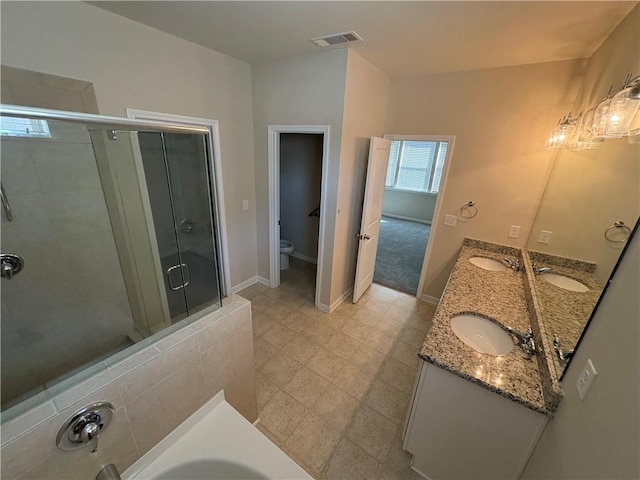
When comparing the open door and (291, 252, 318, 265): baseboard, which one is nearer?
the open door

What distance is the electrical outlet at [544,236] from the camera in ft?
6.24

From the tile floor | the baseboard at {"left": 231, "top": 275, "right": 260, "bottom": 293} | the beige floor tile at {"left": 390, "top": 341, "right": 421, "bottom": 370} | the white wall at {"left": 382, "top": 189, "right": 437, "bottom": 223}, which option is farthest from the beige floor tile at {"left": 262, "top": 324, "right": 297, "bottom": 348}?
the white wall at {"left": 382, "top": 189, "right": 437, "bottom": 223}

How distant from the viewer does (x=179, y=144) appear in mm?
1608

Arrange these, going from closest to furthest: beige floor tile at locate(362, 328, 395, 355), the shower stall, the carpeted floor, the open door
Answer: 1. the shower stall
2. beige floor tile at locate(362, 328, 395, 355)
3. the open door
4. the carpeted floor

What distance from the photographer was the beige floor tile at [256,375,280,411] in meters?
1.86

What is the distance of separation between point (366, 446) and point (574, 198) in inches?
82.3

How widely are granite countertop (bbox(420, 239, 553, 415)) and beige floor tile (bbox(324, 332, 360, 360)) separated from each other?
1.07 meters

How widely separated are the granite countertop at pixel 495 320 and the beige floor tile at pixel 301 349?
1251 millimetres

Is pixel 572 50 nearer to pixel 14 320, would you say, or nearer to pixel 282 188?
pixel 282 188

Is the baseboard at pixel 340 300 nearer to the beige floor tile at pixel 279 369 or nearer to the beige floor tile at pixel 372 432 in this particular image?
the beige floor tile at pixel 279 369

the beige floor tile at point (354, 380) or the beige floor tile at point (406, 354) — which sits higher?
the beige floor tile at point (406, 354)

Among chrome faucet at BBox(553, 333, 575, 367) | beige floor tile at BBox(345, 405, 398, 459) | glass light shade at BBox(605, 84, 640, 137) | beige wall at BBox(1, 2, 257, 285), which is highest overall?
beige wall at BBox(1, 2, 257, 285)

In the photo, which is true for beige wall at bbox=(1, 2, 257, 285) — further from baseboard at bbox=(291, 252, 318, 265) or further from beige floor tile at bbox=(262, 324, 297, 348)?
baseboard at bbox=(291, 252, 318, 265)

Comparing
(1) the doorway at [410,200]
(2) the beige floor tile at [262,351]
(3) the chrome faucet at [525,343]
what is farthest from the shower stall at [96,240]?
(1) the doorway at [410,200]
